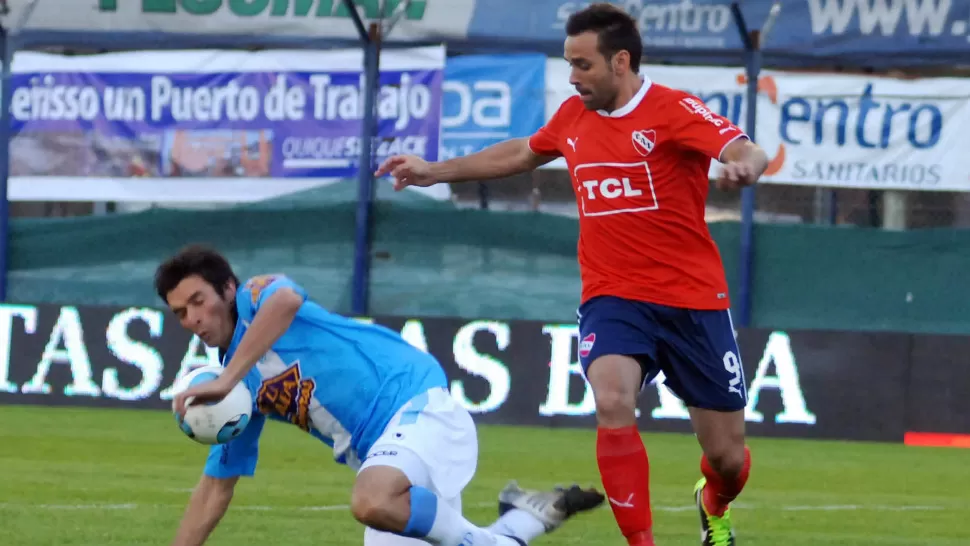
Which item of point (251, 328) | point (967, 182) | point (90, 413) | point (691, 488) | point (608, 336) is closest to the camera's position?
point (251, 328)

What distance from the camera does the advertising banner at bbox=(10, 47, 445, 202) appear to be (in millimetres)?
16094

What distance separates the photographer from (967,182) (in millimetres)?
15516

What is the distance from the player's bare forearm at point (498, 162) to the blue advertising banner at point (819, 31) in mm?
8541

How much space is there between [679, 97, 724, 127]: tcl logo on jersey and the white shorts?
1552 millimetres

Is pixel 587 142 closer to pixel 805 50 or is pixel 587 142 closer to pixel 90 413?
pixel 90 413

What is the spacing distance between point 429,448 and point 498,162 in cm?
198

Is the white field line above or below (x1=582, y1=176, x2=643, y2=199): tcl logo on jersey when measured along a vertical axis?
below

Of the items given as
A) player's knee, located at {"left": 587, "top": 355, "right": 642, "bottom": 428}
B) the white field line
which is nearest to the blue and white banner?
the white field line

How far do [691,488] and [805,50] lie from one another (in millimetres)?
6645

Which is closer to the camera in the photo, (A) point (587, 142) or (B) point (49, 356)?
(A) point (587, 142)

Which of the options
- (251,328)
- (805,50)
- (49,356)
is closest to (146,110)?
(49,356)

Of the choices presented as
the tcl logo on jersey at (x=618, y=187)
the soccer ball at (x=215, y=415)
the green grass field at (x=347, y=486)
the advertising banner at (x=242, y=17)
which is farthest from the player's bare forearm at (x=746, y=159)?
the advertising banner at (x=242, y=17)

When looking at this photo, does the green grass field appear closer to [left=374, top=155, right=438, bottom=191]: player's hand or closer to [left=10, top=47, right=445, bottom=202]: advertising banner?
[left=374, top=155, right=438, bottom=191]: player's hand

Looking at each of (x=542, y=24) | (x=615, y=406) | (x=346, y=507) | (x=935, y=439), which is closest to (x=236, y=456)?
(x=615, y=406)
